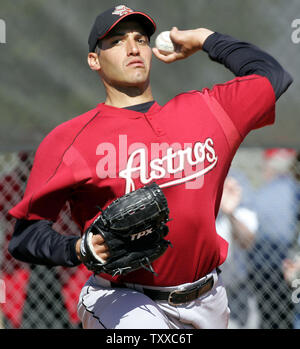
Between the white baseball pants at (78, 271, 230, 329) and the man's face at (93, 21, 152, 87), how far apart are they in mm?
769

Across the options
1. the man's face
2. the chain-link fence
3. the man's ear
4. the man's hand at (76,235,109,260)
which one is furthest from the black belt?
the chain-link fence

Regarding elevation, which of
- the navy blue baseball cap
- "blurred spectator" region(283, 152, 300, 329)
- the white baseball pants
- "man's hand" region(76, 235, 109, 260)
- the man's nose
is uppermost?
the navy blue baseball cap

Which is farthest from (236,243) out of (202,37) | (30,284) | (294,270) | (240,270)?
(202,37)

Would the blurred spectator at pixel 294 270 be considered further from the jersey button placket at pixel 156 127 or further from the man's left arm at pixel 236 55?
the jersey button placket at pixel 156 127

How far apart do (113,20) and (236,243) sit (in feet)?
5.82

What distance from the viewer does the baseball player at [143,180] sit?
180 centimetres

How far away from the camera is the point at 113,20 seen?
6.70 feet

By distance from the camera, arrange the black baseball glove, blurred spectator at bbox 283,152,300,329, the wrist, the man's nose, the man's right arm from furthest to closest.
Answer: blurred spectator at bbox 283,152,300,329 < the wrist < the man's nose < the man's right arm < the black baseball glove

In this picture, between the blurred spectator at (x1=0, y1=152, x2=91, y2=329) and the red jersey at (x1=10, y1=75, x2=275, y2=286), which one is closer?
the red jersey at (x1=10, y1=75, x2=275, y2=286)

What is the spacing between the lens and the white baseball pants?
182 cm

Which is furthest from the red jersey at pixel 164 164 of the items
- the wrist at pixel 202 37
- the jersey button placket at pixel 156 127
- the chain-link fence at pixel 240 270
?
the chain-link fence at pixel 240 270

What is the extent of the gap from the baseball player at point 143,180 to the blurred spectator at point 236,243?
122 centimetres

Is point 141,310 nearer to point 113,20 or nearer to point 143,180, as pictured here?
point 143,180

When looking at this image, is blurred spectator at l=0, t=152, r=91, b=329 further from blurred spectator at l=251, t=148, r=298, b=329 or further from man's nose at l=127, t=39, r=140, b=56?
man's nose at l=127, t=39, r=140, b=56
